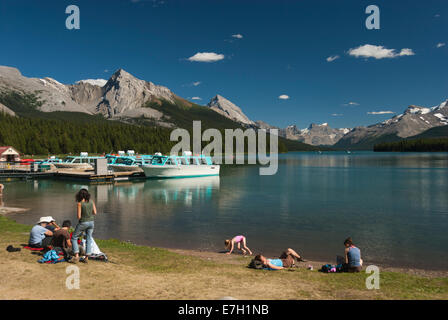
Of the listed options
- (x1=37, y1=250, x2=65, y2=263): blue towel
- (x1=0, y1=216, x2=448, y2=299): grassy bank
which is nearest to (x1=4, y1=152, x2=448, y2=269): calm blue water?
(x1=0, y1=216, x2=448, y2=299): grassy bank

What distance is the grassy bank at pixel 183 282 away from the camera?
10258 millimetres

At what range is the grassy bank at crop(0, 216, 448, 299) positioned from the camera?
33.7 ft

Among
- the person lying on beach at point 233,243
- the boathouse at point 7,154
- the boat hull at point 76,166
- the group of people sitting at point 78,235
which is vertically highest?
the boathouse at point 7,154

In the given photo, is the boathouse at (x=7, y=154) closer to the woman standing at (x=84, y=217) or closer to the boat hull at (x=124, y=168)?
the boat hull at (x=124, y=168)

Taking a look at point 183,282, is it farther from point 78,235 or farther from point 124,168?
point 124,168

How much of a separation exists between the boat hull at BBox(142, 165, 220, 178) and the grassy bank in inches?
2509

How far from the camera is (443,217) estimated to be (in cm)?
3309

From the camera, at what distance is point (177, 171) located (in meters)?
80.8

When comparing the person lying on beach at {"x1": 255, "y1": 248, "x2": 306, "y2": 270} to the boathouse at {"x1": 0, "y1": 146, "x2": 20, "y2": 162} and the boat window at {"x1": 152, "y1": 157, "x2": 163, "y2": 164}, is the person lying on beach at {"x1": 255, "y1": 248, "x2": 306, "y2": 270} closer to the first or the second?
the boat window at {"x1": 152, "y1": 157, "x2": 163, "y2": 164}

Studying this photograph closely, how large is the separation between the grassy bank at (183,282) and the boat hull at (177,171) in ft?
209

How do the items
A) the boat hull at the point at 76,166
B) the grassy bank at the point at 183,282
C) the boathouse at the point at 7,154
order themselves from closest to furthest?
the grassy bank at the point at 183,282, the boat hull at the point at 76,166, the boathouse at the point at 7,154

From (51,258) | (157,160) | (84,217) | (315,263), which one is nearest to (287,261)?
(315,263)

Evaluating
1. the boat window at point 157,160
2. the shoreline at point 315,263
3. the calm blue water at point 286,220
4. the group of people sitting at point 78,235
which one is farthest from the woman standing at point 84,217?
the boat window at point 157,160

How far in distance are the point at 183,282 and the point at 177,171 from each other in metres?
69.8
